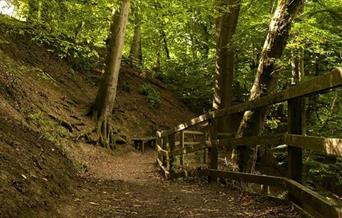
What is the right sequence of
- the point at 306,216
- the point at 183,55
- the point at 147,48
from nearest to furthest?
the point at 306,216 < the point at 183,55 < the point at 147,48

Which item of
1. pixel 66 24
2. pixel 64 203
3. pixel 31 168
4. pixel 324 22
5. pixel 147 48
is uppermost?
pixel 147 48

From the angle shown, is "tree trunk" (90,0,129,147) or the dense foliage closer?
the dense foliage

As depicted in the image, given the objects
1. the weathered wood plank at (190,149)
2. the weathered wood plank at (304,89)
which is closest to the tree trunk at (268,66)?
the weathered wood plank at (190,149)

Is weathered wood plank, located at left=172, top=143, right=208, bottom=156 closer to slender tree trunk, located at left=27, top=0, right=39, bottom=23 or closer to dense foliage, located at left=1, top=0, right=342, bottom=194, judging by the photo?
dense foliage, located at left=1, top=0, right=342, bottom=194

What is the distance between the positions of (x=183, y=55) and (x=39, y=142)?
2237cm

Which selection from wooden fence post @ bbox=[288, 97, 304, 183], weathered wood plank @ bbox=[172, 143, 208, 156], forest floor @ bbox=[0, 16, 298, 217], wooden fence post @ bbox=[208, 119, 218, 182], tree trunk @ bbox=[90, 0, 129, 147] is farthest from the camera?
tree trunk @ bbox=[90, 0, 129, 147]

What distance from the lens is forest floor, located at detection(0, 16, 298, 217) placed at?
5.28m

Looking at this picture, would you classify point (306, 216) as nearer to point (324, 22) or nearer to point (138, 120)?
point (324, 22)

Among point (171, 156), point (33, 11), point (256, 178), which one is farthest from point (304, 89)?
point (33, 11)

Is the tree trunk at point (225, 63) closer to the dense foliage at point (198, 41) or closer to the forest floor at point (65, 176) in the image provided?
the dense foliage at point (198, 41)

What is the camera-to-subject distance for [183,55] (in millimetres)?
29984

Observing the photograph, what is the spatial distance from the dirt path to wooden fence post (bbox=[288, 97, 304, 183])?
0.47 m

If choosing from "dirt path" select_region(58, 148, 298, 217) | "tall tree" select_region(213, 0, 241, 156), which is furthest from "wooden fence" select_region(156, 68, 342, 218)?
"tall tree" select_region(213, 0, 241, 156)

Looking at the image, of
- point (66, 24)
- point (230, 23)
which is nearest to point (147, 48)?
point (230, 23)
